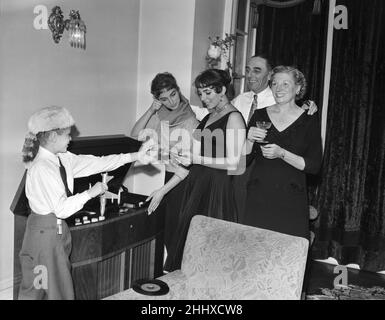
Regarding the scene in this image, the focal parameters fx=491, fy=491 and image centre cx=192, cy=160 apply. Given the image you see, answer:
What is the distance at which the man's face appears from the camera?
3.63m

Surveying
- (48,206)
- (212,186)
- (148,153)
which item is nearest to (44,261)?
(48,206)

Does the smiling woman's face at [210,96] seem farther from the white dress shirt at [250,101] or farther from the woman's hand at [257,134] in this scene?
the white dress shirt at [250,101]

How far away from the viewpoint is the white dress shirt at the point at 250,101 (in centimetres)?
366

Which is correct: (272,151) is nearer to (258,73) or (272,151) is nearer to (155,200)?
(155,200)

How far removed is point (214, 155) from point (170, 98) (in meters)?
0.53

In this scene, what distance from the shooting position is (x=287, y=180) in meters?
2.82

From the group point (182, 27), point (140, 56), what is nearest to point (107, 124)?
point (140, 56)

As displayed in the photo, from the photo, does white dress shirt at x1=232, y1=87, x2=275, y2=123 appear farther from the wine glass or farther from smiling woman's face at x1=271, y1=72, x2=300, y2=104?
the wine glass

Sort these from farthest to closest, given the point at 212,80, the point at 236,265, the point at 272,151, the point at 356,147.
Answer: the point at 356,147, the point at 212,80, the point at 272,151, the point at 236,265

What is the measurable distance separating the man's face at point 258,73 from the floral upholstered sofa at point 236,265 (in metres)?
1.53

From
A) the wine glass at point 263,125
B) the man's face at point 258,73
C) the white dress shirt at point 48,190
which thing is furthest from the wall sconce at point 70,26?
the wine glass at point 263,125

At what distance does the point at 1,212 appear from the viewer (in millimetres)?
2961
